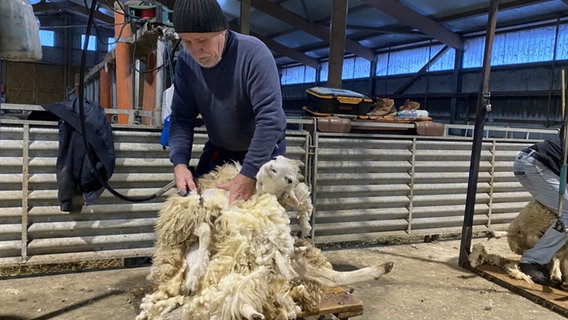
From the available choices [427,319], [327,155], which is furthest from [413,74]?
[427,319]

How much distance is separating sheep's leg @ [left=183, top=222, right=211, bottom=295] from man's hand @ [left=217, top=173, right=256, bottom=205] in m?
0.19

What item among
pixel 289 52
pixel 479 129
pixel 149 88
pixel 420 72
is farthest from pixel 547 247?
pixel 289 52

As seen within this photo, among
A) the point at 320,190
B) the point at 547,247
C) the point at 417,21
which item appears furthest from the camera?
the point at 417,21

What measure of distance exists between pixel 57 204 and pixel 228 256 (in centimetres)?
222

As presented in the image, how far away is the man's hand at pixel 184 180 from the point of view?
206 centimetres

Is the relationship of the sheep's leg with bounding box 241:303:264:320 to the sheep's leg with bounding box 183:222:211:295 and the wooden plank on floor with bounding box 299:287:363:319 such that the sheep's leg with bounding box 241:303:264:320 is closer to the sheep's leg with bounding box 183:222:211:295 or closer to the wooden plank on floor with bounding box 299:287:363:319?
the sheep's leg with bounding box 183:222:211:295

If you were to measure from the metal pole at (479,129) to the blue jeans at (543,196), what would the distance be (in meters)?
0.37

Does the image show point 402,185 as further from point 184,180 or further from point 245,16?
point 245,16

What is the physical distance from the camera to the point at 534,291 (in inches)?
131

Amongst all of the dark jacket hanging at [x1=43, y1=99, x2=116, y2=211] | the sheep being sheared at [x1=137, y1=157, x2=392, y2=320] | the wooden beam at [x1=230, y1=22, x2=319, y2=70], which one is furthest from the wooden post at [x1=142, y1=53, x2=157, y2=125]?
the wooden beam at [x1=230, y1=22, x2=319, y2=70]

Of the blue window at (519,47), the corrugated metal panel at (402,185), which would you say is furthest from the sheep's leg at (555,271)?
the blue window at (519,47)

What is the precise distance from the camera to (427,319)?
290cm

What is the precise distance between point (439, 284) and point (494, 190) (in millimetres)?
2268

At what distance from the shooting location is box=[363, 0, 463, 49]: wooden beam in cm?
1091
